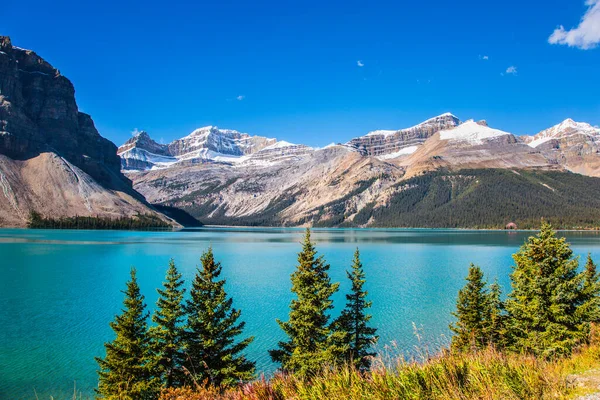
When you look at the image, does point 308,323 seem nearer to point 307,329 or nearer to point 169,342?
point 307,329

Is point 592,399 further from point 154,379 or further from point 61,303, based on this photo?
point 61,303

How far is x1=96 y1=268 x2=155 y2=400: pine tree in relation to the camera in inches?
729

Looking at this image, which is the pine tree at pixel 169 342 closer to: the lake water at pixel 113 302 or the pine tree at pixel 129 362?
the pine tree at pixel 129 362

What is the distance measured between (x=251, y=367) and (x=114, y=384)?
269 inches

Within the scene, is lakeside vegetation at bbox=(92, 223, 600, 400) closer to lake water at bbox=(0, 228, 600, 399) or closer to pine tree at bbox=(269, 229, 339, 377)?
pine tree at bbox=(269, 229, 339, 377)

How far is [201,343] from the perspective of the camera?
20938mm

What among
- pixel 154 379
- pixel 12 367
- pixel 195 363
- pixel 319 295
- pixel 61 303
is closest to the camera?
pixel 154 379

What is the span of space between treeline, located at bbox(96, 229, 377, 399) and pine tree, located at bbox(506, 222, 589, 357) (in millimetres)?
9730

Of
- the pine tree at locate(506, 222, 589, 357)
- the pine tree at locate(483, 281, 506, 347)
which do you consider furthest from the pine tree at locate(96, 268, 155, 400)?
the pine tree at locate(483, 281, 506, 347)

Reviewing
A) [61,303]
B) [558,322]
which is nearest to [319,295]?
[558,322]

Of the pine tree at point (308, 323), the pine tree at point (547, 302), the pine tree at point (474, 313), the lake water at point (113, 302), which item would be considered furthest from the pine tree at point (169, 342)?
the pine tree at point (547, 302)

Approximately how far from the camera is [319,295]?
73.4 feet

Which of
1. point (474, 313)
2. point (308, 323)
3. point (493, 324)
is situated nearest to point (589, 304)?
point (493, 324)

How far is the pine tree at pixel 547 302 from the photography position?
2198 cm
